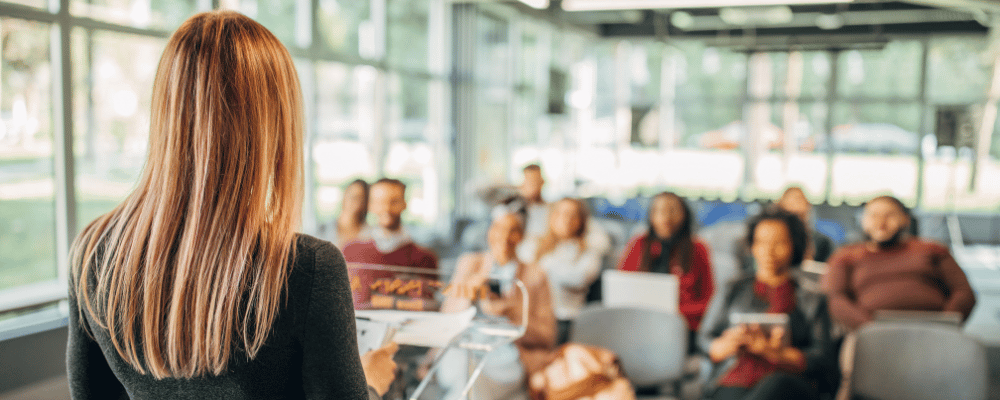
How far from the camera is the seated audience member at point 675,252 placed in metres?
4.18

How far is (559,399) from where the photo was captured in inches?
77.4

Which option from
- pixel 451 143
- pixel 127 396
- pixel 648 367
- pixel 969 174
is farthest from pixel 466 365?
pixel 969 174

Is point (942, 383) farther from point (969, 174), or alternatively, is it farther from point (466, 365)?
point (969, 174)

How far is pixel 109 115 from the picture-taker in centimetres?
393

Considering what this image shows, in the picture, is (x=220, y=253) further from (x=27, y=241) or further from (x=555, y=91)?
(x=555, y=91)

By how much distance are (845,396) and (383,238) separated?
244 cm

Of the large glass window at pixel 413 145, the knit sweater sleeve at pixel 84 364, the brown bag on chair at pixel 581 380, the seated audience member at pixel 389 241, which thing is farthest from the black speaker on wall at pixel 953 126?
the knit sweater sleeve at pixel 84 364

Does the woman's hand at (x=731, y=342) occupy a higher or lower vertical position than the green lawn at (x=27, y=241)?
lower

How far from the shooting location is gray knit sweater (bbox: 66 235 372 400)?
2.76ft

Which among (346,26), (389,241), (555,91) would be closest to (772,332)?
(389,241)

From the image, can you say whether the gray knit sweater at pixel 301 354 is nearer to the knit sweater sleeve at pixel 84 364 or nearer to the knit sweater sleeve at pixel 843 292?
the knit sweater sleeve at pixel 84 364

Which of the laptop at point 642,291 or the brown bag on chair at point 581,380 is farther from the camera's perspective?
the laptop at point 642,291

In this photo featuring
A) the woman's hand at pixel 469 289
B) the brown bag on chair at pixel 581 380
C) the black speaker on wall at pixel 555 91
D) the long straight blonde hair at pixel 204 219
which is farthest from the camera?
the black speaker on wall at pixel 555 91

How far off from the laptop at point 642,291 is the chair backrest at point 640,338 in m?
0.14
